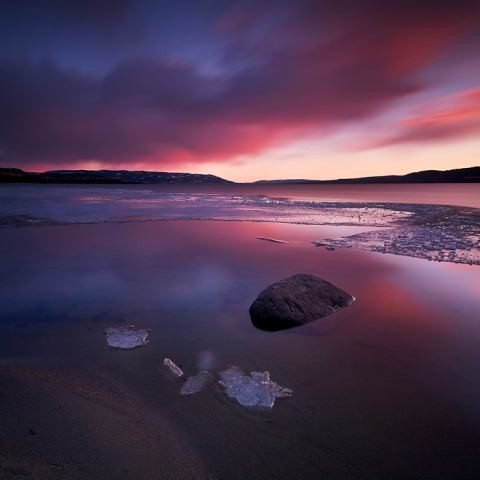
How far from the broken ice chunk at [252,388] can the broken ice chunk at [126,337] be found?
5.02 ft

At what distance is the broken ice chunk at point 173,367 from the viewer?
420 centimetres

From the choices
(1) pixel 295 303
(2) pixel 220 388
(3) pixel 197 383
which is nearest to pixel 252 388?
(2) pixel 220 388

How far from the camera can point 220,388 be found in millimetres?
3930

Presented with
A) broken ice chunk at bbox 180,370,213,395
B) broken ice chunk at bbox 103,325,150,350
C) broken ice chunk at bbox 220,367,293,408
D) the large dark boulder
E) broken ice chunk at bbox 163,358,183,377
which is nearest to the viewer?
broken ice chunk at bbox 220,367,293,408

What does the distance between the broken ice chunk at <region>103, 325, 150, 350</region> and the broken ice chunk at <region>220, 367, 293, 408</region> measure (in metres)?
1.53

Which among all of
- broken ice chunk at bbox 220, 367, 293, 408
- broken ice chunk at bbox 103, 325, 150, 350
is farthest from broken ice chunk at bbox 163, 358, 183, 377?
broken ice chunk at bbox 103, 325, 150, 350

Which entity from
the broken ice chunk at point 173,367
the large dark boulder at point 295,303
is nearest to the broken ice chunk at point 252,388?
the broken ice chunk at point 173,367

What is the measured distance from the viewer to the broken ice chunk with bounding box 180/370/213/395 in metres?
3.86

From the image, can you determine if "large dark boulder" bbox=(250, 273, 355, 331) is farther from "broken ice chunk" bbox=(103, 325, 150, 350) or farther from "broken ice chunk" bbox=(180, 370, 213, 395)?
"broken ice chunk" bbox=(103, 325, 150, 350)

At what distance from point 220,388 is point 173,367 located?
0.75 m

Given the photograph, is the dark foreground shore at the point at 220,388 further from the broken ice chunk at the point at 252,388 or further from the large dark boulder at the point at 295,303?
the large dark boulder at the point at 295,303

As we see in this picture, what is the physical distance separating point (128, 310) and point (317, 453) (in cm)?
438

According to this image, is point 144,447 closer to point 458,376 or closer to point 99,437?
point 99,437

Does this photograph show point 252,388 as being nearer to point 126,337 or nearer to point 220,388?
point 220,388
